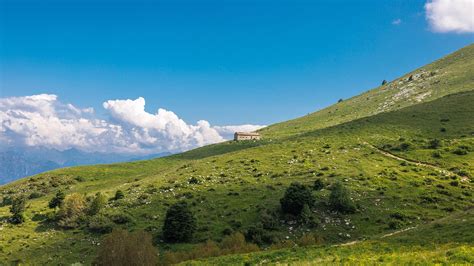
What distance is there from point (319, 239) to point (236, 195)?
843 inches

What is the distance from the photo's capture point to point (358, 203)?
4938 cm

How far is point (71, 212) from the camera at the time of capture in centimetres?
5503

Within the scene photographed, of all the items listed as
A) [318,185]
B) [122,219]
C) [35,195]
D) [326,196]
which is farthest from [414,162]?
[35,195]

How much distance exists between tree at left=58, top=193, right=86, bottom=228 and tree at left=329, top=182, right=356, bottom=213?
3967 cm

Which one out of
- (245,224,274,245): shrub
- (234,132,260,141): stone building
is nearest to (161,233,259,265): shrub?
(245,224,274,245): shrub

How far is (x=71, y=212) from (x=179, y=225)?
22687 millimetres

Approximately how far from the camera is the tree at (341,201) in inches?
1865

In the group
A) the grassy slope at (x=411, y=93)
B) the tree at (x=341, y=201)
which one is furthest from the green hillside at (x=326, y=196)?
the grassy slope at (x=411, y=93)

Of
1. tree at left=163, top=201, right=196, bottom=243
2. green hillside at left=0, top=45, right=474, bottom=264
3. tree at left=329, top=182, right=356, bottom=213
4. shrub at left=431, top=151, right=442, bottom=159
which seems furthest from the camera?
shrub at left=431, top=151, right=442, bottom=159

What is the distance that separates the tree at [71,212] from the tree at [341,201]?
3967cm

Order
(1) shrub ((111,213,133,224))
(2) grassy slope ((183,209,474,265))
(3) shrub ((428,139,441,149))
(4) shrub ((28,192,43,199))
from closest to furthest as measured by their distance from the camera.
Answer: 1. (2) grassy slope ((183,209,474,265))
2. (1) shrub ((111,213,133,224))
3. (3) shrub ((428,139,441,149))
4. (4) shrub ((28,192,43,199))

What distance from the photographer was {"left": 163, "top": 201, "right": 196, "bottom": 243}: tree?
144 feet

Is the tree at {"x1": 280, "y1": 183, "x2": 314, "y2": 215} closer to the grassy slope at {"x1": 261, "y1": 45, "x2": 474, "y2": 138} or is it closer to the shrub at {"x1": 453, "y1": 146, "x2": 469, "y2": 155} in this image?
the shrub at {"x1": 453, "y1": 146, "x2": 469, "y2": 155}

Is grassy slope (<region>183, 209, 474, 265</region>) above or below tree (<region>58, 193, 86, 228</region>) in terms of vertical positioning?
below
